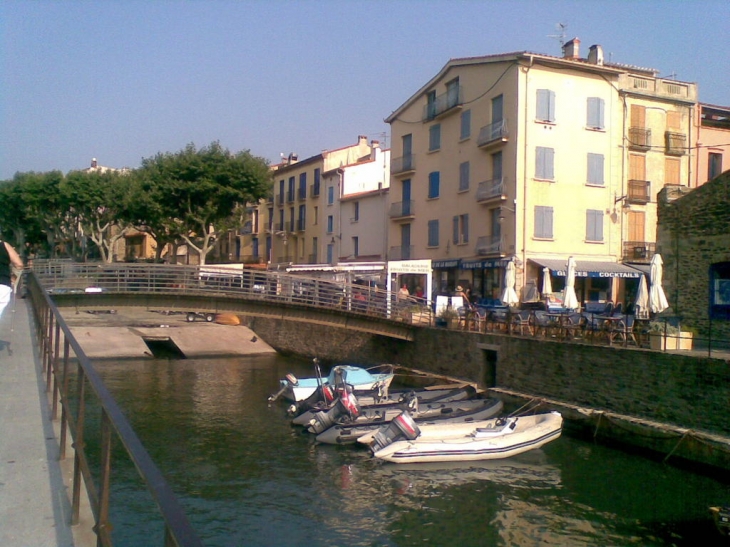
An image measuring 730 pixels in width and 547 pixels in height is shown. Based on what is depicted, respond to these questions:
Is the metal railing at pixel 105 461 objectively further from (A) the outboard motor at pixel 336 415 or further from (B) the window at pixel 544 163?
(B) the window at pixel 544 163

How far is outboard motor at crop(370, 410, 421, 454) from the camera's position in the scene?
707 inches

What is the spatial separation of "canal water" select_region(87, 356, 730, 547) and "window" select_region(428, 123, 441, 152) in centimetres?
2230

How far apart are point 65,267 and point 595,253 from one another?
24.1 m

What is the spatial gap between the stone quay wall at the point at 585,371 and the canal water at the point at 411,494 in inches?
62.5

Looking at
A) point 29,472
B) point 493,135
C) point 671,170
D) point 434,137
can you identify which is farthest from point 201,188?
point 29,472

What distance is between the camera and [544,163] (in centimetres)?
3334

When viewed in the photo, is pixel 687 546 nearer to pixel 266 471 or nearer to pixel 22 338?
pixel 266 471

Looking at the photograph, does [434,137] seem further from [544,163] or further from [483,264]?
[483,264]

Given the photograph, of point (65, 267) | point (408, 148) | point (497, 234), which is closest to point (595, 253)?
point (497, 234)

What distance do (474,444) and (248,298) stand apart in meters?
14.3

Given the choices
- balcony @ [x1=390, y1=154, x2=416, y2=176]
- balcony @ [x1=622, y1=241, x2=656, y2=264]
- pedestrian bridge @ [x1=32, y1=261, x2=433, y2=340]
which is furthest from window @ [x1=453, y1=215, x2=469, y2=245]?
balcony @ [x1=622, y1=241, x2=656, y2=264]

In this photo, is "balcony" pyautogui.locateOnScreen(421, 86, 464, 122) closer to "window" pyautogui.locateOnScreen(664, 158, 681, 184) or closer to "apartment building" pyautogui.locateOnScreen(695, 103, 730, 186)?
"window" pyautogui.locateOnScreen(664, 158, 681, 184)

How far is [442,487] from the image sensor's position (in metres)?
15.8

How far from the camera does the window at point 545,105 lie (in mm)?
33312
